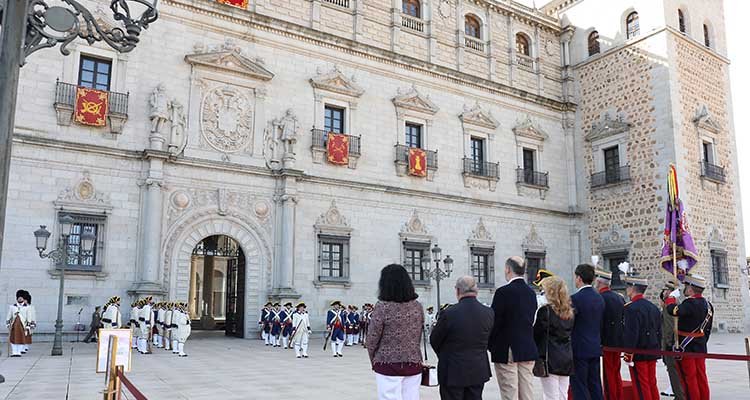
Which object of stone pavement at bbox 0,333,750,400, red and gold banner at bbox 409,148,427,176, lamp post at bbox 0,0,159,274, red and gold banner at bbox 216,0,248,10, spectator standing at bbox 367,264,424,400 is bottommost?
stone pavement at bbox 0,333,750,400

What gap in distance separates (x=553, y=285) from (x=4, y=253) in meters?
13.9

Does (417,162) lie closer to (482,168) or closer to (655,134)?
(482,168)

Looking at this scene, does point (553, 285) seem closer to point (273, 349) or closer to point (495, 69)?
point (273, 349)

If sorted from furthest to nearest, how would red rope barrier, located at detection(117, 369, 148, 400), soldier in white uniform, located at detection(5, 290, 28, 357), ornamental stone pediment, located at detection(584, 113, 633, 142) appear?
ornamental stone pediment, located at detection(584, 113, 633, 142) → soldier in white uniform, located at detection(5, 290, 28, 357) → red rope barrier, located at detection(117, 369, 148, 400)

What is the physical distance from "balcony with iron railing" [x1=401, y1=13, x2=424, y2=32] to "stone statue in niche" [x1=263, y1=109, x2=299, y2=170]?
21.9ft

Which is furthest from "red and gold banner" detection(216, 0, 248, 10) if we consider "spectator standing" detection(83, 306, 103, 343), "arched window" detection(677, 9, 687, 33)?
"arched window" detection(677, 9, 687, 33)

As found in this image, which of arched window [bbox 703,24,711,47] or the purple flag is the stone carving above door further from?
arched window [bbox 703,24,711,47]

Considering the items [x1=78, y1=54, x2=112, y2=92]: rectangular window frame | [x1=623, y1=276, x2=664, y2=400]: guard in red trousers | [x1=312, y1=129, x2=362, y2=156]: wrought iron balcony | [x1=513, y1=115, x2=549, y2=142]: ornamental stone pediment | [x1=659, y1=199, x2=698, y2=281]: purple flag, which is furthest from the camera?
[x1=513, y1=115, x2=549, y2=142]: ornamental stone pediment

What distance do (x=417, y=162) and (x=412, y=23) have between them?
17.9 ft

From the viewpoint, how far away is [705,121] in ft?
82.6

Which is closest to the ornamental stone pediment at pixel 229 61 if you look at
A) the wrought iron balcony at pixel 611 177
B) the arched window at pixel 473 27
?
the arched window at pixel 473 27

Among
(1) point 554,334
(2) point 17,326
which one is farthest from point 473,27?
(1) point 554,334

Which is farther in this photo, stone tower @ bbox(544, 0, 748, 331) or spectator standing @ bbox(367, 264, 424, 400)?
stone tower @ bbox(544, 0, 748, 331)

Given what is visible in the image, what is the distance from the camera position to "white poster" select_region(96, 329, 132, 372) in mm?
6648
